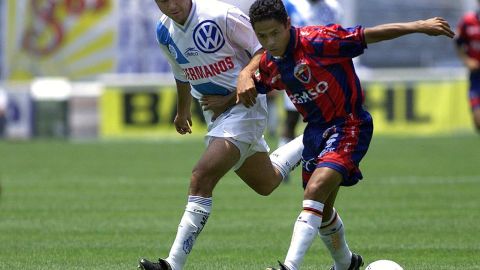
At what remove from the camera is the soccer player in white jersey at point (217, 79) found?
8.46 metres

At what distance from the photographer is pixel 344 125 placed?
798 cm

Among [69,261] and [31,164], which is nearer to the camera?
[69,261]

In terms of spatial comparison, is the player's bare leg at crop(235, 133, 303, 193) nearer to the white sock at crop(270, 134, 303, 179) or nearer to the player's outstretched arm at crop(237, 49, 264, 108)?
the white sock at crop(270, 134, 303, 179)

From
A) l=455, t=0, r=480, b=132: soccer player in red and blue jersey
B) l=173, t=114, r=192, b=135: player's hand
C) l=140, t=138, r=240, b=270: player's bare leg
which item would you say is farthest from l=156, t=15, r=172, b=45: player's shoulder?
l=455, t=0, r=480, b=132: soccer player in red and blue jersey

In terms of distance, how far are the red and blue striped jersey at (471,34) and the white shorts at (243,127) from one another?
31.1 ft

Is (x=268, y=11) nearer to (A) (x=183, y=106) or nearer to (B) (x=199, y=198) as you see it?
(B) (x=199, y=198)

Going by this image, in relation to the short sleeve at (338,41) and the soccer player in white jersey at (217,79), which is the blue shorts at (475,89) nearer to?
the soccer player in white jersey at (217,79)

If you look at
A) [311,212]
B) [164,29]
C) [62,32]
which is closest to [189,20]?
[164,29]

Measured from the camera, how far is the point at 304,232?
757 cm

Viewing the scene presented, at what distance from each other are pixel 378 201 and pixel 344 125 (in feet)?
20.1

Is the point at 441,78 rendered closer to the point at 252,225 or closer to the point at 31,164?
the point at 31,164

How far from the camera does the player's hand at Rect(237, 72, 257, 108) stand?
26.3ft

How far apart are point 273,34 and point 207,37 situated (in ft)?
3.46

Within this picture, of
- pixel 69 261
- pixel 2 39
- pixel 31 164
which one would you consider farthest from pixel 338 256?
pixel 2 39
